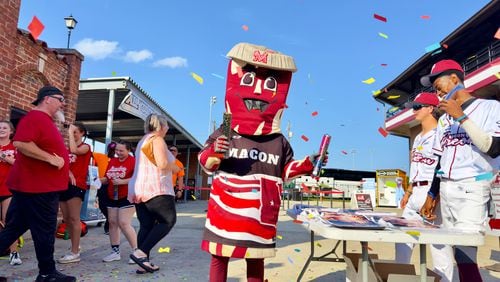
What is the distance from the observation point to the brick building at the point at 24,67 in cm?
567

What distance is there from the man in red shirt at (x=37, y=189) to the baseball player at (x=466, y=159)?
11.4 feet

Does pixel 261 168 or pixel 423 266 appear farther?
pixel 261 168

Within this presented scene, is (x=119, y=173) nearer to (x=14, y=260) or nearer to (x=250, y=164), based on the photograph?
(x=14, y=260)

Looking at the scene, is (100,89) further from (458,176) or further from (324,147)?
(458,176)

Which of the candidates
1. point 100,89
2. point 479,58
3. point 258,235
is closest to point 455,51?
point 479,58

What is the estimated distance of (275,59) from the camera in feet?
9.12

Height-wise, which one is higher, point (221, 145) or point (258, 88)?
→ point (258, 88)

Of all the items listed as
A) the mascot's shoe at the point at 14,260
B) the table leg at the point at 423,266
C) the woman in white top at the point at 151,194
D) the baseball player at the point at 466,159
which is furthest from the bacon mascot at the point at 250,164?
the mascot's shoe at the point at 14,260

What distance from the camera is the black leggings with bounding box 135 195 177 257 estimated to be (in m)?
4.03

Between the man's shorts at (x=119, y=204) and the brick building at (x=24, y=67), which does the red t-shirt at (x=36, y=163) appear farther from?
the brick building at (x=24, y=67)

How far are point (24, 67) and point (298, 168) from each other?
5.78 metres

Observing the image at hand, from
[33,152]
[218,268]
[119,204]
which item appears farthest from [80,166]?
[218,268]

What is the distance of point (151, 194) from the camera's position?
401 cm

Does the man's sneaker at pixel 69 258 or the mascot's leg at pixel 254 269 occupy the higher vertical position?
the mascot's leg at pixel 254 269
